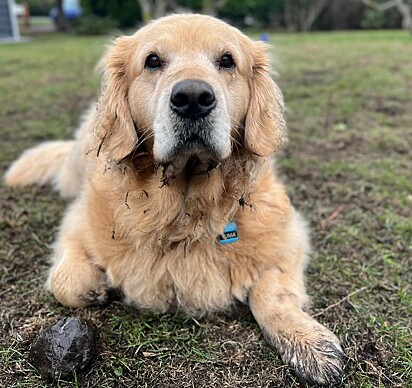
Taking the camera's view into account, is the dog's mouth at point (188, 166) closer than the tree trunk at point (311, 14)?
Yes

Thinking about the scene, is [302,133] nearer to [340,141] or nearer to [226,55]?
[340,141]

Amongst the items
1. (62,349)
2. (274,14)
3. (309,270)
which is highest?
(62,349)

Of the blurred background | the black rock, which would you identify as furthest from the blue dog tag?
the blurred background

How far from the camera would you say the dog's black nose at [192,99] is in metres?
2.49

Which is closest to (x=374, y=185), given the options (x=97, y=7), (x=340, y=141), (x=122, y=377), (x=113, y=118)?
(x=340, y=141)

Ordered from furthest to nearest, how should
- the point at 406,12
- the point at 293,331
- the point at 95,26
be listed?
the point at 95,26, the point at 406,12, the point at 293,331

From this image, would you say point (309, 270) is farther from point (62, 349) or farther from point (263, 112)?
point (62, 349)

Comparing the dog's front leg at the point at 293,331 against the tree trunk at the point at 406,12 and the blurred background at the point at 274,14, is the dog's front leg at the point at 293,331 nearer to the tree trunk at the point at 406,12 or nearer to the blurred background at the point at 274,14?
the tree trunk at the point at 406,12

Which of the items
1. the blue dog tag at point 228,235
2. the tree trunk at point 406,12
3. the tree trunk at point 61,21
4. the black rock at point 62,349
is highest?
the blue dog tag at point 228,235

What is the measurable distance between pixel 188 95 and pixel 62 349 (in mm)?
1520

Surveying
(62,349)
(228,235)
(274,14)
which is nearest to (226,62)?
(228,235)

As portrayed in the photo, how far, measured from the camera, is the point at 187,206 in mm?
3104

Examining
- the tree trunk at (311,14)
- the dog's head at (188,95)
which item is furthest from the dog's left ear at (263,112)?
the tree trunk at (311,14)

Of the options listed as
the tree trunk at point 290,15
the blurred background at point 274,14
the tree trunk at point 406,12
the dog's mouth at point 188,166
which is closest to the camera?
the dog's mouth at point 188,166
